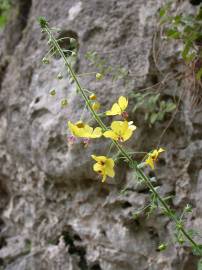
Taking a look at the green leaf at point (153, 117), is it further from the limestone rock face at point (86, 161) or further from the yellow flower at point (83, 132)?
the yellow flower at point (83, 132)

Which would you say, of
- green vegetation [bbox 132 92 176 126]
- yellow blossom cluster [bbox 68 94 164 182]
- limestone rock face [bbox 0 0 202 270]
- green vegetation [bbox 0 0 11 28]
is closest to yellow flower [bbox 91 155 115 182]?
yellow blossom cluster [bbox 68 94 164 182]

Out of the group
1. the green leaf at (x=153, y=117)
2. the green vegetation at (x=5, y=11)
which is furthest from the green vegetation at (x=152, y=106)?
the green vegetation at (x=5, y=11)

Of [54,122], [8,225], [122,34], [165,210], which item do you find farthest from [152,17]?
[8,225]

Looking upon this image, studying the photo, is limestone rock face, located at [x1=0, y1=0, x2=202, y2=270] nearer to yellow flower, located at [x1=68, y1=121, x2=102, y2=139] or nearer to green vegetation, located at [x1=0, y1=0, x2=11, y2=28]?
green vegetation, located at [x1=0, y1=0, x2=11, y2=28]

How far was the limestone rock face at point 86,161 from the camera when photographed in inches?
71.6

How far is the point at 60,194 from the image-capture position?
2.14 meters

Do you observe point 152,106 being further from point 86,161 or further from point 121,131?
point 121,131

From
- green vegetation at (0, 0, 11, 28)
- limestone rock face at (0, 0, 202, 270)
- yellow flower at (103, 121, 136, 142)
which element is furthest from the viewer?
green vegetation at (0, 0, 11, 28)

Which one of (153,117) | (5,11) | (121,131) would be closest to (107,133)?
(121,131)

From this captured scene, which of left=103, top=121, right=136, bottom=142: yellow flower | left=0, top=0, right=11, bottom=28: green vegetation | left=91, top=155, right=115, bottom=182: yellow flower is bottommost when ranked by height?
left=0, top=0, right=11, bottom=28: green vegetation

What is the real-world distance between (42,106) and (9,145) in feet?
1.03

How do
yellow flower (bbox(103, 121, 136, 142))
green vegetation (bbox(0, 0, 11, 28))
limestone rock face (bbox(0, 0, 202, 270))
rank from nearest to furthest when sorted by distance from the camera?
yellow flower (bbox(103, 121, 136, 142)), limestone rock face (bbox(0, 0, 202, 270)), green vegetation (bbox(0, 0, 11, 28))

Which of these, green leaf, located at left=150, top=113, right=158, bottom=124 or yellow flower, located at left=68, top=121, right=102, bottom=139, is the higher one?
yellow flower, located at left=68, top=121, right=102, bottom=139

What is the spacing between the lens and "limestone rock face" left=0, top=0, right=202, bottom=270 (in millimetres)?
1819
